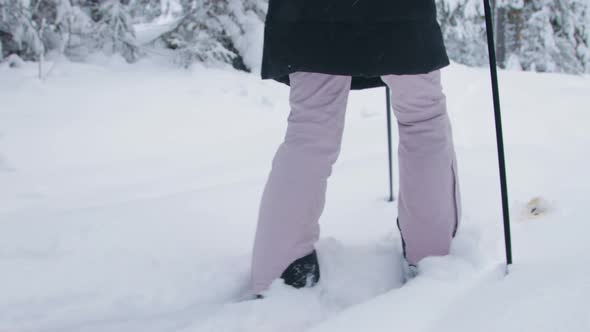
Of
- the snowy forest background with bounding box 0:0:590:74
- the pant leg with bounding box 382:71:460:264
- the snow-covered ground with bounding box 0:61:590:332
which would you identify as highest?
the snowy forest background with bounding box 0:0:590:74

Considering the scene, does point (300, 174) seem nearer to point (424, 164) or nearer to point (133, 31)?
point (424, 164)

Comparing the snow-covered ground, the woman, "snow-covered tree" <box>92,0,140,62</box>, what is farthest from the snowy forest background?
the woman

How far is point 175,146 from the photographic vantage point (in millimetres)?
3170

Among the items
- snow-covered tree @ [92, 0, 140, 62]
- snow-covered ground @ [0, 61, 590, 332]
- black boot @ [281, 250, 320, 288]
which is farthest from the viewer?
snow-covered tree @ [92, 0, 140, 62]

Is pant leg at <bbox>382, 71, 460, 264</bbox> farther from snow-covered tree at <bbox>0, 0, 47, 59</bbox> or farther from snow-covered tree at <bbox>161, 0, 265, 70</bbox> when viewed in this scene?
snow-covered tree at <bbox>161, 0, 265, 70</bbox>

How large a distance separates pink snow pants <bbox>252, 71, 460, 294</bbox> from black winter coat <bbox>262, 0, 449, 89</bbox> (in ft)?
0.31

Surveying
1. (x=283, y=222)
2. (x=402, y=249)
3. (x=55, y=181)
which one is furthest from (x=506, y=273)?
(x=55, y=181)

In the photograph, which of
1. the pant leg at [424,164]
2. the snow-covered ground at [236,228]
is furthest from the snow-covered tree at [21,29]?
the pant leg at [424,164]

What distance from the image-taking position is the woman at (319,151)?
109 centimetres

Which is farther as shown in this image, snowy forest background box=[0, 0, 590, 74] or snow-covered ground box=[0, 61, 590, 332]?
snowy forest background box=[0, 0, 590, 74]

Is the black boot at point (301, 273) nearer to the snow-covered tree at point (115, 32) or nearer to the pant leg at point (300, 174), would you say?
the pant leg at point (300, 174)

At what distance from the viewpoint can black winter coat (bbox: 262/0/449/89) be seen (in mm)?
1051

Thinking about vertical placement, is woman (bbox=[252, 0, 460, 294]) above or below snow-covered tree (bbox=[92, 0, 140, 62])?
below

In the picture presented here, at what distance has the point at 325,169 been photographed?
1.21m
